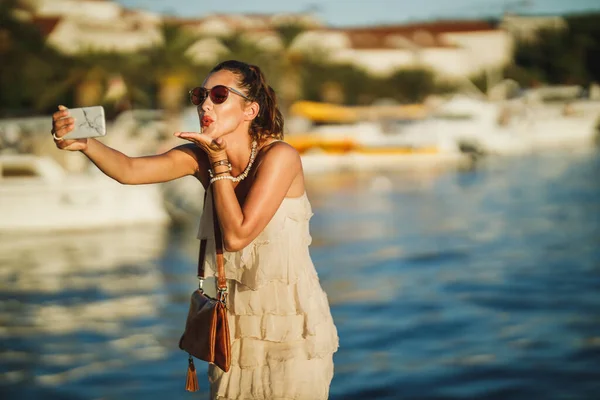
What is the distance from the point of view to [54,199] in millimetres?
18750

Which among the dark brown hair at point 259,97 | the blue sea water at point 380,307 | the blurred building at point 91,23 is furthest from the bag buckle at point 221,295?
the blurred building at point 91,23

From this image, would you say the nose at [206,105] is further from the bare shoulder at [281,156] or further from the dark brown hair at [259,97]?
the bare shoulder at [281,156]

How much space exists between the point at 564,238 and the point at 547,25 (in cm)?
9129

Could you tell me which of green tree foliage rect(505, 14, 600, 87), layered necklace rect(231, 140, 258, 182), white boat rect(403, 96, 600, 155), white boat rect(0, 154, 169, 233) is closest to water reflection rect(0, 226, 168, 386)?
white boat rect(0, 154, 169, 233)

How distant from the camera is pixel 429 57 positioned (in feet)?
323

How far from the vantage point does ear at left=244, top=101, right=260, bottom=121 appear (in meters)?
2.99

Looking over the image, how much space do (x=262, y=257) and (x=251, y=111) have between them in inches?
18.8

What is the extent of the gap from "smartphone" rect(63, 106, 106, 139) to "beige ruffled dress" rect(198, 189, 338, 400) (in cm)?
48

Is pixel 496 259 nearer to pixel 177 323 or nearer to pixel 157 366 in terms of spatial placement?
pixel 177 323

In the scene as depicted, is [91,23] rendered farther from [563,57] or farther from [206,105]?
[206,105]

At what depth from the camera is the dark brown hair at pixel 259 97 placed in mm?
3008

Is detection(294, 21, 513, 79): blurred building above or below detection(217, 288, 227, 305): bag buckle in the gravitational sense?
above

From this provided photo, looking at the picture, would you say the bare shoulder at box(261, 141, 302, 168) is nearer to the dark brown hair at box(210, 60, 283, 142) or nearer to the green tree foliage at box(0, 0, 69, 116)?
the dark brown hair at box(210, 60, 283, 142)

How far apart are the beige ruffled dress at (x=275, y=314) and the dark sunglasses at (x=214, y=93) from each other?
346 mm
